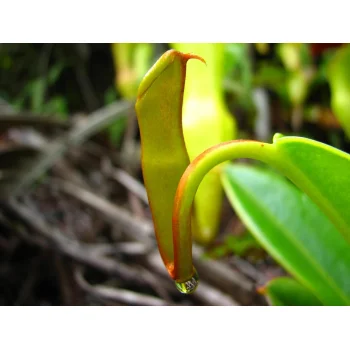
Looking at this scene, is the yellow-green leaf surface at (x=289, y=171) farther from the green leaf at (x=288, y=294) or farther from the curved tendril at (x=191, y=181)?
the green leaf at (x=288, y=294)

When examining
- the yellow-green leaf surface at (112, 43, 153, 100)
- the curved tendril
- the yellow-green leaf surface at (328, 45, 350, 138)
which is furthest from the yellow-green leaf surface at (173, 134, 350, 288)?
the yellow-green leaf surface at (112, 43, 153, 100)

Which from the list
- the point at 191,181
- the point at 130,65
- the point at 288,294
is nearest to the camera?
the point at 191,181

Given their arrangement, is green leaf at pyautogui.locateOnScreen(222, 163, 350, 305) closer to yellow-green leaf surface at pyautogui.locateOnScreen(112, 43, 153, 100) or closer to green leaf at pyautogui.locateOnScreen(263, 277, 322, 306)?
green leaf at pyautogui.locateOnScreen(263, 277, 322, 306)

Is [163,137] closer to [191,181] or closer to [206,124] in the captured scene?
[191,181]

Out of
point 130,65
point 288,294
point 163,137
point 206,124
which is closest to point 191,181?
point 163,137
